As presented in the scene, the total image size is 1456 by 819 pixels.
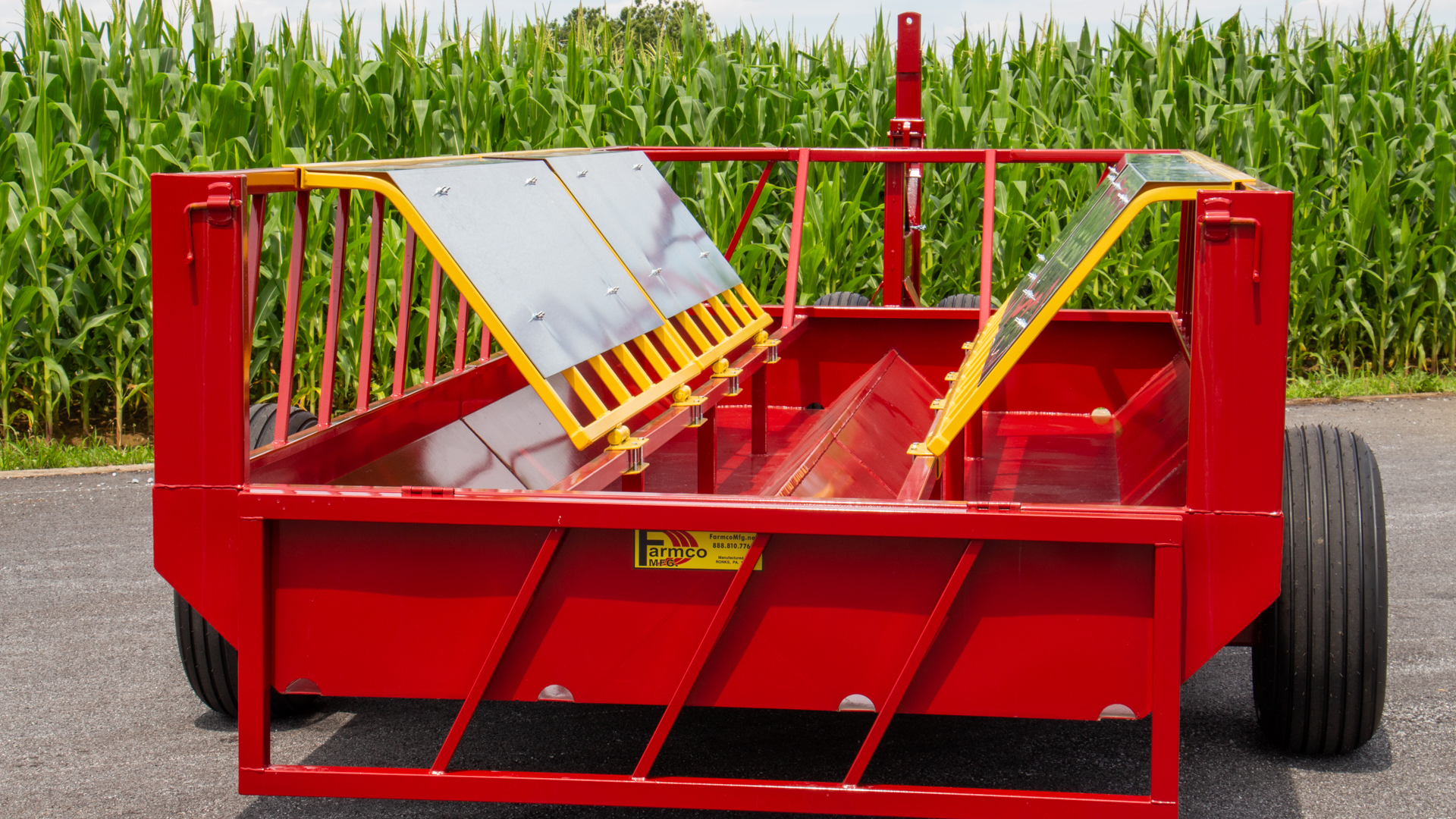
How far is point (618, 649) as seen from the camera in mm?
2477

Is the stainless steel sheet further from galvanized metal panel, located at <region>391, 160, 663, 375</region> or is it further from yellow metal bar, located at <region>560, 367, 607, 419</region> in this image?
galvanized metal panel, located at <region>391, 160, 663, 375</region>

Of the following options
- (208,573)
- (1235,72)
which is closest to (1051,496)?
(208,573)

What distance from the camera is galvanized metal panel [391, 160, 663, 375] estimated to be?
2812mm

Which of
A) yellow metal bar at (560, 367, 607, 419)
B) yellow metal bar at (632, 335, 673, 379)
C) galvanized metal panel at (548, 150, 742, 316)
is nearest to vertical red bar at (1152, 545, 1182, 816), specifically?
yellow metal bar at (560, 367, 607, 419)

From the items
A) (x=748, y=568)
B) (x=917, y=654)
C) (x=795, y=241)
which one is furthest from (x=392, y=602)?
(x=795, y=241)

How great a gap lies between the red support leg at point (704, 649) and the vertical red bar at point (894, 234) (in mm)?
3252

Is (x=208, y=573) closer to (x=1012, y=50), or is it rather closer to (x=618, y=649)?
(x=618, y=649)

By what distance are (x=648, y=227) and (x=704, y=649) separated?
2342 mm

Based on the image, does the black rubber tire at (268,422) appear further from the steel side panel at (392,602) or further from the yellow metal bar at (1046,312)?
the yellow metal bar at (1046,312)

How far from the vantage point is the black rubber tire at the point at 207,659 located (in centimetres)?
319

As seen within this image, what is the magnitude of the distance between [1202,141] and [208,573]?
317 inches

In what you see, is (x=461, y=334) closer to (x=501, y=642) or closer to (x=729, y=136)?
(x=501, y=642)

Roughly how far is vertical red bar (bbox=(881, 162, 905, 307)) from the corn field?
198cm

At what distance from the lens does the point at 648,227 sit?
4445mm
